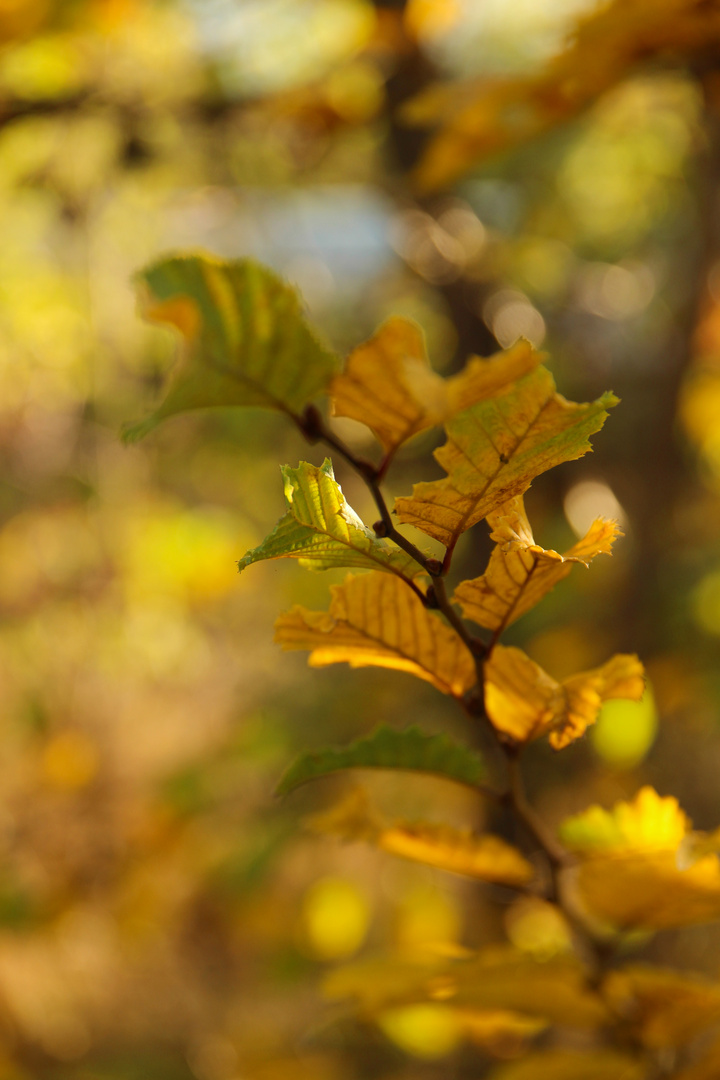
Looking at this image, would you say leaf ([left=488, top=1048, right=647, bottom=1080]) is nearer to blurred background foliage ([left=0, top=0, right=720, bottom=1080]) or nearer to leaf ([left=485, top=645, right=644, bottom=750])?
leaf ([left=485, top=645, right=644, bottom=750])

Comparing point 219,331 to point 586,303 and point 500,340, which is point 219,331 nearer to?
point 500,340

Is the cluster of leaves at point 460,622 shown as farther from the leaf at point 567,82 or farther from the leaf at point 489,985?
the leaf at point 567,82

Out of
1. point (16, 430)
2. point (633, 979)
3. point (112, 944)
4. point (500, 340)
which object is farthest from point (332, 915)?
point (16, 430)

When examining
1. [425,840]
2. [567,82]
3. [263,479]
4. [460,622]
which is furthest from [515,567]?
[263,479]

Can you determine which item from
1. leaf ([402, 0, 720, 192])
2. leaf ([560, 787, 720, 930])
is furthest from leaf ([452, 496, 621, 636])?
leaf ([402, 0, 720, 192])

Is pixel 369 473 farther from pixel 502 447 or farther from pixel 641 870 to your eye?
pixel 641 870

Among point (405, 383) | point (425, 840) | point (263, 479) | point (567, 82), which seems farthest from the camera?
point (263, 479)
